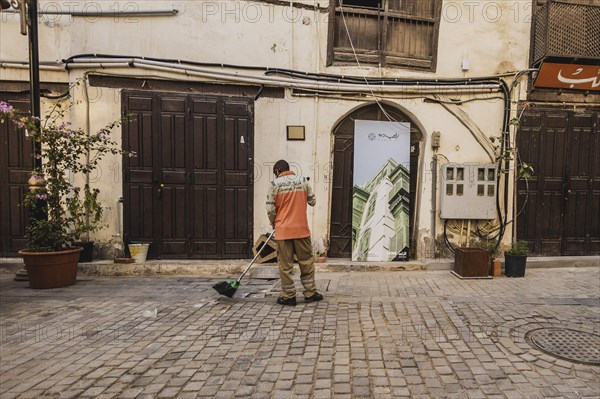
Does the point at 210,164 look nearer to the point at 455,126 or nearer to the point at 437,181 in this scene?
the point at 437,181

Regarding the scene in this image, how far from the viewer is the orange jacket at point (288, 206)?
16.2 feet

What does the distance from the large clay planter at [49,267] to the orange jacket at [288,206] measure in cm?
352

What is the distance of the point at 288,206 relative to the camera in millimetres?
4949

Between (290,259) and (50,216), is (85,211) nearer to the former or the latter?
(50,216)

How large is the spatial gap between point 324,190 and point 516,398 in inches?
200

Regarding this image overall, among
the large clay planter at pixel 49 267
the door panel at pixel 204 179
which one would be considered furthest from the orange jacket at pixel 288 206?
the large clay planter at pixel 49 267

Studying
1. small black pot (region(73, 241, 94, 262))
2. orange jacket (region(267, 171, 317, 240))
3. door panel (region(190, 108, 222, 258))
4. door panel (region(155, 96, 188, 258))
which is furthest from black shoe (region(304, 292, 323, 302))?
small black pot (region(73, 241, 94, 262))

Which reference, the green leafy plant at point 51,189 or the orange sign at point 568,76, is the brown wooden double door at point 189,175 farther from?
the orange sign at point 568,76

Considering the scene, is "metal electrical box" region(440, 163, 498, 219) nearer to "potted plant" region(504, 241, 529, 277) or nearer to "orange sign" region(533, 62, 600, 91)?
"potted plant" region(504, 241, 529, 277)

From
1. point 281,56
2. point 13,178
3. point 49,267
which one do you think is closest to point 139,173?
point 49,267

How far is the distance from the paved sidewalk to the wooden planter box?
0.50 m

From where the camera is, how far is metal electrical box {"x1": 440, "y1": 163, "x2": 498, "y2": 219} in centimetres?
725

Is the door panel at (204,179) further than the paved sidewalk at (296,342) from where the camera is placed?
Yes

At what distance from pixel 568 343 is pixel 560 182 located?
17.2ft
